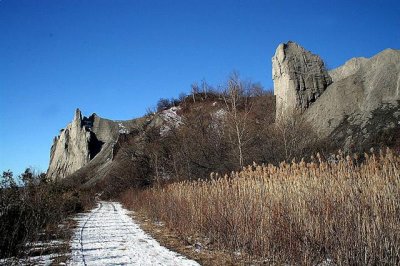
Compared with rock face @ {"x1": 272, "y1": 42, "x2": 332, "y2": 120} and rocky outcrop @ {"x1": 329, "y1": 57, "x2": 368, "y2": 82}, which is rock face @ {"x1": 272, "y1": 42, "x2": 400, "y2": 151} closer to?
rock face @ {"x1": 272, "y1": 42, "x2": 332, "y2": 120}

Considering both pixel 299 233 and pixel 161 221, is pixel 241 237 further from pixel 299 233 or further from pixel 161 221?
pixel 161 221

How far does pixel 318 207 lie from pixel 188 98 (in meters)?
62.6

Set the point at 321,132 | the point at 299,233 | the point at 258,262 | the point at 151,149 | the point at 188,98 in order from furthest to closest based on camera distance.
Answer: the point at 188,98
the point at 151,149
the point at 321,132
the point at 258,262
the point at 299,233

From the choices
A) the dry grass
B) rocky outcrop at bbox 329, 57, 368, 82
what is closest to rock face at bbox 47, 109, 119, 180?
rocky outcrop at bbox 329, 57, 368, 82

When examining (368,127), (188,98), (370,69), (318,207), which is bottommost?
(318,207)

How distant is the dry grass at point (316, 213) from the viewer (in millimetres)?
4891

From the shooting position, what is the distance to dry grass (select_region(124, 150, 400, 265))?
193 inches

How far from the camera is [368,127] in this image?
22.3 meters

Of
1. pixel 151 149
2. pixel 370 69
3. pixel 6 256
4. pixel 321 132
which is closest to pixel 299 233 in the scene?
pixel 6 256

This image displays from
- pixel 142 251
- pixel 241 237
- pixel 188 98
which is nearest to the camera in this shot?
pixel 241 237

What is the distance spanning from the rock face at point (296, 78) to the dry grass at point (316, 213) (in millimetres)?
23045

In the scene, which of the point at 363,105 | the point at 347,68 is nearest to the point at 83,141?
the point at 347,68

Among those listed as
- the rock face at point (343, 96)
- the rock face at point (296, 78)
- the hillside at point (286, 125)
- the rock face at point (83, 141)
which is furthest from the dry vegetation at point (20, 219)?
the rock face at point (83, 141)

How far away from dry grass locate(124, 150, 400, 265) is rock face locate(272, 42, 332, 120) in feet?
75.6
